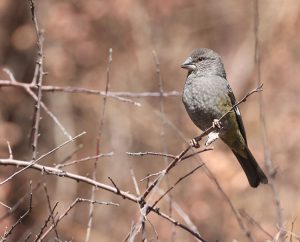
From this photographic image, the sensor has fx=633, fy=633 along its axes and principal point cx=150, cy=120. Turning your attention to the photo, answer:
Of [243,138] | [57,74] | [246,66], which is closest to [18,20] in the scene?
[57,74]

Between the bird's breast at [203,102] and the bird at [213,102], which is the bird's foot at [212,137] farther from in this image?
the bird's breast at [203,102]

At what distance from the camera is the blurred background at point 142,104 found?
10695 millimetres

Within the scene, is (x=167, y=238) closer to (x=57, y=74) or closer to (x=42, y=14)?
(x=57, y=74)

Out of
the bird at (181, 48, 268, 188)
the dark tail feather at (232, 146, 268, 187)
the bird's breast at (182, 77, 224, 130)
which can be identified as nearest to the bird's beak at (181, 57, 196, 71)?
the bird at (181, 48, 268, 188)

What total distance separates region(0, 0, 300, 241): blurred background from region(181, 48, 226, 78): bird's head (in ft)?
13.9

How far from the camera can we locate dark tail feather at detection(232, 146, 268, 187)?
5766 millimetres

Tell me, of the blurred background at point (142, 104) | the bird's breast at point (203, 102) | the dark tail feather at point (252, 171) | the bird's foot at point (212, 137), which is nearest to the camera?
the bird's foot at point (212, 137)

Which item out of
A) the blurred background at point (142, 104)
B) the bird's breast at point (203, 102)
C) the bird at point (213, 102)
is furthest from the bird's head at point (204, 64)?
the blurred background at point (142, 104)

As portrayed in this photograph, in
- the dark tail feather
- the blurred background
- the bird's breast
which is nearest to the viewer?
the bird's breast

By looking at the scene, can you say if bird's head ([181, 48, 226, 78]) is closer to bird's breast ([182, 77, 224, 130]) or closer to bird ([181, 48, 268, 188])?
bird ([181, 48, 268, 188])

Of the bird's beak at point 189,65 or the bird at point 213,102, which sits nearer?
the bird at point 213,102

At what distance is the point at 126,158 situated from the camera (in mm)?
10789

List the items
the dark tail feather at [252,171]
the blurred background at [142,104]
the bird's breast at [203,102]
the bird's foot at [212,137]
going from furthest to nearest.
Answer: the blurred background at [142,104], the dark tail feather at [252,171], the bird's breast at [203,102], the bird's foot at [212,137]

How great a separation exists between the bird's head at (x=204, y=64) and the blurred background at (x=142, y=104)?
4248 millimetres
